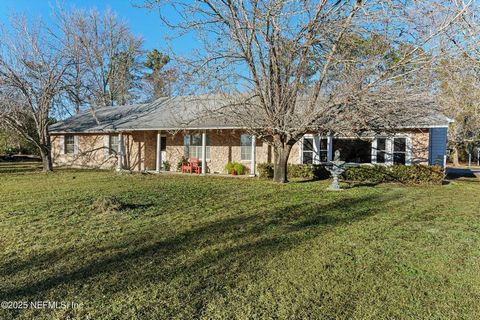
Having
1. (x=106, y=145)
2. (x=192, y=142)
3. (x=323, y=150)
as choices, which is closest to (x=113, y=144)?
(x=106, y=145)

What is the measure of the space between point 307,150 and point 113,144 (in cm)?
1235

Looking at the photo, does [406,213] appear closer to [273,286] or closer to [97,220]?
[273,286]

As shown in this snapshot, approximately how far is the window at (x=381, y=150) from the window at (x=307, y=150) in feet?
9.49

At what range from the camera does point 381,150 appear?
14.8 m

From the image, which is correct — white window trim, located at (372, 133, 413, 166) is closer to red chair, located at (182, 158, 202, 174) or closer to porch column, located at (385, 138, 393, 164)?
porch column, located at (385, 138, 393, 164)

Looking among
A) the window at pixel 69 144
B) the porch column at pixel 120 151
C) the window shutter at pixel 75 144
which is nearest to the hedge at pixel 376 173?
the porch column at pixel 120 151

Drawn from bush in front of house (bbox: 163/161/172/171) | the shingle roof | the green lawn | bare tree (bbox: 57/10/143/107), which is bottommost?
the green lawn

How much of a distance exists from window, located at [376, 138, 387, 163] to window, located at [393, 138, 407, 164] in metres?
0.36

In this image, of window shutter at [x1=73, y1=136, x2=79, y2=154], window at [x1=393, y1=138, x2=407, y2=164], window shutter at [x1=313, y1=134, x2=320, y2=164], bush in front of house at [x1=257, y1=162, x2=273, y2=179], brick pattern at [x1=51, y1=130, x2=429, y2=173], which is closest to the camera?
window at [x1=393, y1=138, x2=407, y2=164]

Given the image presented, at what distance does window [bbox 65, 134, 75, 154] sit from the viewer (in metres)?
23.1

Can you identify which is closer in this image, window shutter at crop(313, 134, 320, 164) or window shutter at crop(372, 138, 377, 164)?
window shutter at crop(372, 138, 377, 164)

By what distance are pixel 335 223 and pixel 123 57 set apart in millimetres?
32735

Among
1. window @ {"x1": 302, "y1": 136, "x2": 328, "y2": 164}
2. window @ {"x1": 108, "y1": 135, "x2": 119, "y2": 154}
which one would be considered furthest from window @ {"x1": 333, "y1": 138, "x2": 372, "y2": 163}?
window @ {"x1": 108, "y1": 135, "x2": 119, "y2": 154}

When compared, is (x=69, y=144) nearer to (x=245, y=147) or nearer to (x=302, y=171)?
(x=245, y=147)
